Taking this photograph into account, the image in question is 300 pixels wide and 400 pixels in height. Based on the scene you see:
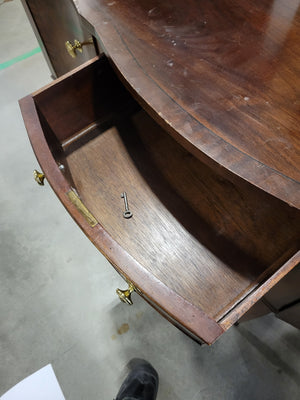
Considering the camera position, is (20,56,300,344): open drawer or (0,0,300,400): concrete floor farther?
(0,0,300,400): concrete floor

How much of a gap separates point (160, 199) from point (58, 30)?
68cm

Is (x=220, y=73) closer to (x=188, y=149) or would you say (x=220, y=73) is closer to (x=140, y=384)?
(x=188, y=149)

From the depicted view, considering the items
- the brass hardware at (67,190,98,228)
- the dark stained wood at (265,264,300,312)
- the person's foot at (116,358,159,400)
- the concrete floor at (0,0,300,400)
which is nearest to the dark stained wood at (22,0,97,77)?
the brass hardware at (67,190,98,228)

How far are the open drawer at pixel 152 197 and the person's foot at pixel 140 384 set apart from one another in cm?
42

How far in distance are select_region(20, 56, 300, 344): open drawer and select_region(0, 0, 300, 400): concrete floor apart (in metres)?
0.43

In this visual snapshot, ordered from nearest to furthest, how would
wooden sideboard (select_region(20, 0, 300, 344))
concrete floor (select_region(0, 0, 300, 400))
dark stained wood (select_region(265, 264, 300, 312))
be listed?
wooden sideboard (select_region(20, 0, 300, 344))
dark stained wood (select_region(265, 264, 300, 312))
concrete floor (select_region(0, 0, 300, 400))

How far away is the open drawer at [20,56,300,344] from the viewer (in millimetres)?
592

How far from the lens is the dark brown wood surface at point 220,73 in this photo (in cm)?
46

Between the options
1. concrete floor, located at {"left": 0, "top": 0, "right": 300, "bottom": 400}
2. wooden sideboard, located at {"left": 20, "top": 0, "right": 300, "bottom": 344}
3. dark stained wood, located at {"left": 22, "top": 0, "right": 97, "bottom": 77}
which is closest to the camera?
wooden sideboard, located at {"left": 20, "top": 0, "right": 300, "bottom": 344}

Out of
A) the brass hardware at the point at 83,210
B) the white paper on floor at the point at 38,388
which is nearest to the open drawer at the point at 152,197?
the brass hardware at the point at 83,210

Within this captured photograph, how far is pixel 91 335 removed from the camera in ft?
3.19

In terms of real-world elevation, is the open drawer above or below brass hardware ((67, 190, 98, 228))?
below

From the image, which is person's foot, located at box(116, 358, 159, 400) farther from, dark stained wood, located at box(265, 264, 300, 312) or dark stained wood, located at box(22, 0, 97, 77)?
dark stained wood, located at box(22, 0, 97, 77)

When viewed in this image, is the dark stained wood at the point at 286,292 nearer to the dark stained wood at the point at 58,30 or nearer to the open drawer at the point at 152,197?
the open drawer at the point at 152,197
